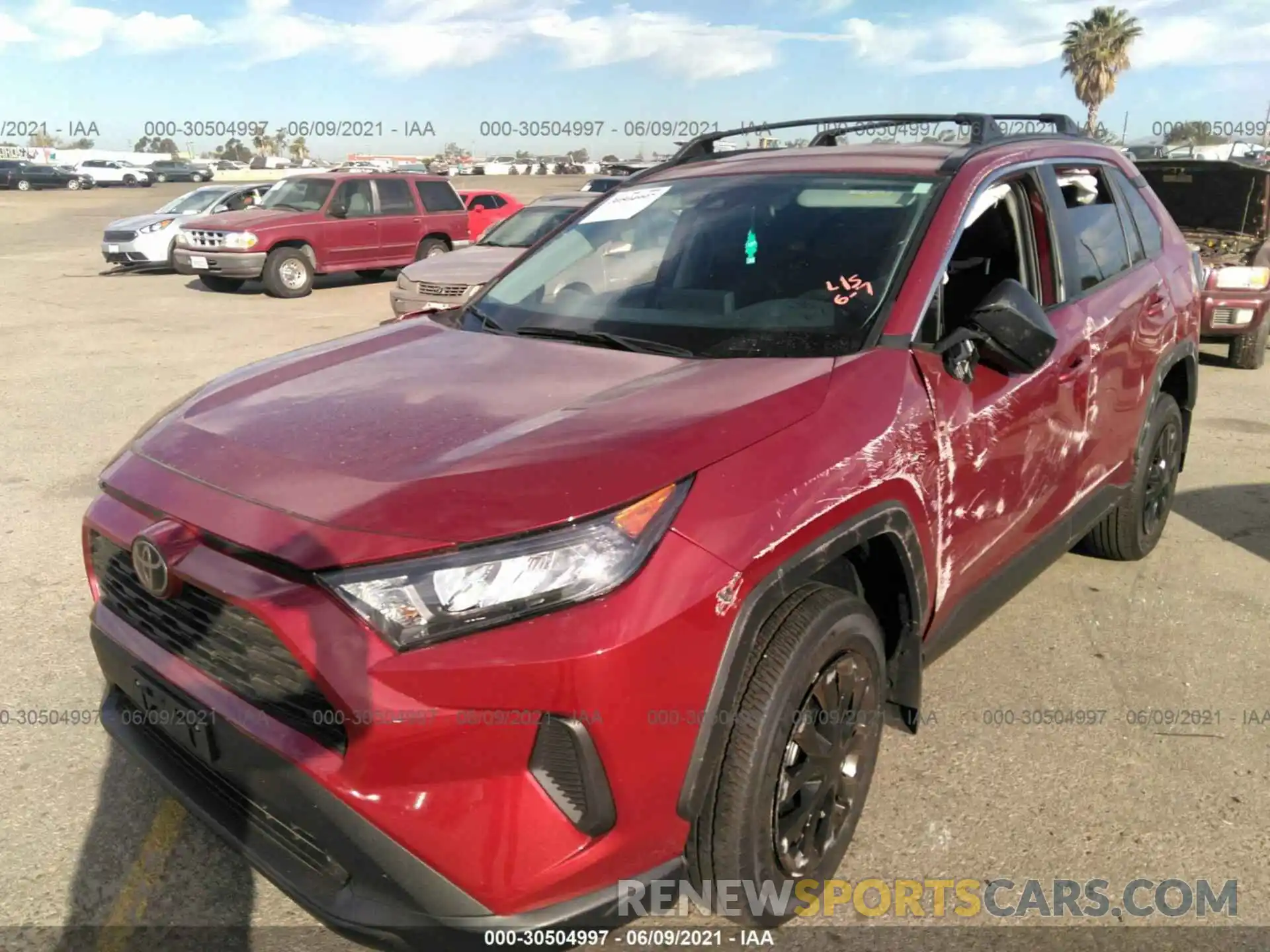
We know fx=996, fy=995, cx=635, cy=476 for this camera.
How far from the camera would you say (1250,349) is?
30.1 ft

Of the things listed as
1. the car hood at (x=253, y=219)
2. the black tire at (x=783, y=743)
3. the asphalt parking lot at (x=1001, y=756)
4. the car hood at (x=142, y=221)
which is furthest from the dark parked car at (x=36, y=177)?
the black tire at (x=783, y=743)

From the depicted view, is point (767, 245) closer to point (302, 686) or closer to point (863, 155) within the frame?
point (863, 155)

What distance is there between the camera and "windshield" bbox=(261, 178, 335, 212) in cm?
1495

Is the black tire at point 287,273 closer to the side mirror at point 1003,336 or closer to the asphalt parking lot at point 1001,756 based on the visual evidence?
the asphalt parking lot at point 1001,756

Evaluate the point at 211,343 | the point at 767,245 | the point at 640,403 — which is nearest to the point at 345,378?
the point at 640,403

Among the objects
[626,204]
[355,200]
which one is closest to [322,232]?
[355,200]

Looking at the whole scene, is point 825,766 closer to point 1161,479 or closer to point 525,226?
point 1161,479

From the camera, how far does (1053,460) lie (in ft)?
10.8

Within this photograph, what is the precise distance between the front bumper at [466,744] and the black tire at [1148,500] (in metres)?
2.83

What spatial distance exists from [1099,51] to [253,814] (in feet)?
150

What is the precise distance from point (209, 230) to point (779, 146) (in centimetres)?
1210

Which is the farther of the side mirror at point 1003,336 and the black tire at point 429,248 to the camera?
the black tire at point 429,248

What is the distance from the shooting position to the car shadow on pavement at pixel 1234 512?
500 cm

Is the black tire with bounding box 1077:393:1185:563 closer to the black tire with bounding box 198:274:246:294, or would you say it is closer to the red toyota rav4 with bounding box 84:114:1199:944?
the red toyota rav4 with bounding box 84:114:1199:944
